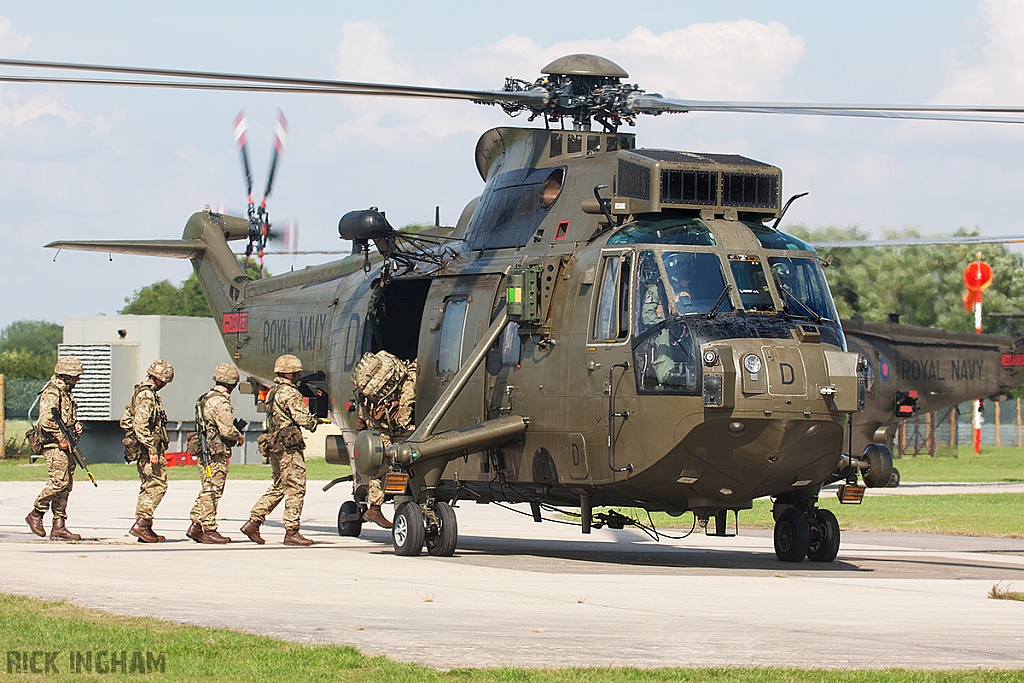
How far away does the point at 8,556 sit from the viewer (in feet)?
46.3

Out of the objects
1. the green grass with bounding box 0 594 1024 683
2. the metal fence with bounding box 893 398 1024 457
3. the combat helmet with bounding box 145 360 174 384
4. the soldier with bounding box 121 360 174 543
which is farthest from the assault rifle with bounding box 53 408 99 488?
the metal fence with bounding box 893 398 1024 457

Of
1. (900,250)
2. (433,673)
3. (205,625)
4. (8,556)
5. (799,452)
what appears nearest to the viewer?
(433,673)

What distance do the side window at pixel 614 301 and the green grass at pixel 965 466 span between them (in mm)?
25373

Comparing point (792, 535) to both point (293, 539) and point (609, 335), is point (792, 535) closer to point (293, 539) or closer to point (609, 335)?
point (609, 335)

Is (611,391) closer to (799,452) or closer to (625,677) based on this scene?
(799,452)

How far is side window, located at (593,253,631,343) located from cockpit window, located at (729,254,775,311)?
1065 mm

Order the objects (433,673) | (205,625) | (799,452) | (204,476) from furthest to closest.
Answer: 1. (204,476)
2. (799,452)
3. (205,625)
4. (433,673)

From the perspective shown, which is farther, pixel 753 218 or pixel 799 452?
pixel 753 218

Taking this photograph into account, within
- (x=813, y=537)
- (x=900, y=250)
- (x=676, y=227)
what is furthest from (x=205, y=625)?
(x=900, y=250)

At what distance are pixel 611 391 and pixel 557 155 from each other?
354 centimetres

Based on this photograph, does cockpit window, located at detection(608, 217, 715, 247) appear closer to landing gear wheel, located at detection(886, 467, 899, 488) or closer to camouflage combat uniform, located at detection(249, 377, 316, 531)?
landing gear wheel, located at detection(886, 467, 899, 488)

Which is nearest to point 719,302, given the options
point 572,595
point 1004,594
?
point 572,595

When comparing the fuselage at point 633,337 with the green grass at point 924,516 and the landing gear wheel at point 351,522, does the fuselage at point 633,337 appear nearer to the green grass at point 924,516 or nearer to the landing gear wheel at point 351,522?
the landing gear wheel at point 351,522

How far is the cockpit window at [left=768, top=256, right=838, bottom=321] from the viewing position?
13.8m
